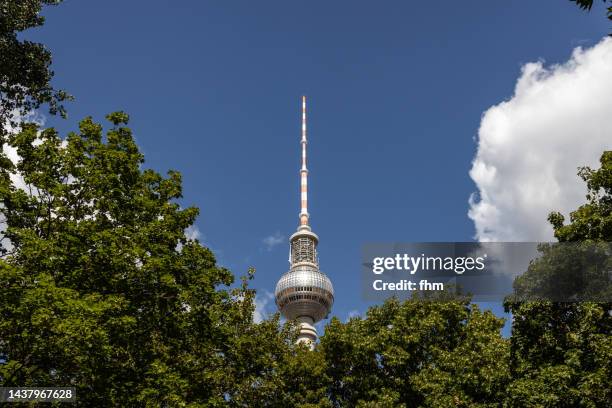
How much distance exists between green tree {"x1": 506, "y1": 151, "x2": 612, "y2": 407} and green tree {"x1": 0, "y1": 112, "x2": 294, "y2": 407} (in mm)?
11273

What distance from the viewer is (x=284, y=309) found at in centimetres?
15388

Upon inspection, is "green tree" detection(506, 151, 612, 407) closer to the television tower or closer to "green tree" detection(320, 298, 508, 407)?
"green tree" detection(320, 298, 508, 407)

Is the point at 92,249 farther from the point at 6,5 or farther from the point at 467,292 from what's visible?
the point at 467,292

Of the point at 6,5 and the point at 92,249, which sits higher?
the point at 6,5

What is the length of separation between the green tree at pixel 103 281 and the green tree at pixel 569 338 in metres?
11.3

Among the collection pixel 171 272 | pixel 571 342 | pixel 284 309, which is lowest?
pixel 571 342

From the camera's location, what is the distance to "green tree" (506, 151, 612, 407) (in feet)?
→ 75.5

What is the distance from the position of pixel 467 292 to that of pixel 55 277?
2330 centimetres

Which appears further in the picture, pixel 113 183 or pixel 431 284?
pixel 431 284

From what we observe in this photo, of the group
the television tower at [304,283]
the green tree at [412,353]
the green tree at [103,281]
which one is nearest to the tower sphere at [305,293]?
the television tower at [304,283]

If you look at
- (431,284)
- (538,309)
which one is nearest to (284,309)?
(431,284)

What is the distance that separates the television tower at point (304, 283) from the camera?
487 ft

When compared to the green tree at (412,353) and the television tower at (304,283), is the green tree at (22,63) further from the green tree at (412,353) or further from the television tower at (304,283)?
the television tower at (304,283)

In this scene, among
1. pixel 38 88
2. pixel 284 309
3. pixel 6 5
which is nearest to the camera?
pixel 6 5
